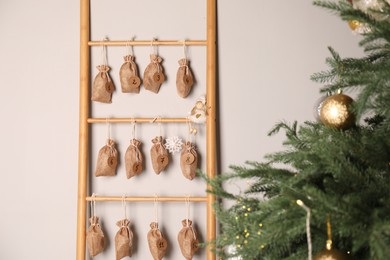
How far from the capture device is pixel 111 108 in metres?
2.40

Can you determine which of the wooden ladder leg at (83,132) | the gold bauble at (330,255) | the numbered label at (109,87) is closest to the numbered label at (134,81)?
the numbered label at (109,87)

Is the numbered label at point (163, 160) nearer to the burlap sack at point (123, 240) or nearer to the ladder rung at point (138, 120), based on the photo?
the ladder rung at point (138, 120)

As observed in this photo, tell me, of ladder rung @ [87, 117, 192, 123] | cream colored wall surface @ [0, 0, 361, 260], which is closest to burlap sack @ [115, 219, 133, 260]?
cream colored wall surface @ [0, 0, 361, 260]

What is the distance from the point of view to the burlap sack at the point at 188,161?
90.4 inches

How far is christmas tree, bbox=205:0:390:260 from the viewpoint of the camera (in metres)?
0.87

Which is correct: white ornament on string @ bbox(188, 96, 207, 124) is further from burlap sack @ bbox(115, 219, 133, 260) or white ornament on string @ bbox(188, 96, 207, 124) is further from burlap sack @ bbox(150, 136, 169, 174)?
burlap sack @ bbox(115, 219, 133, 260)

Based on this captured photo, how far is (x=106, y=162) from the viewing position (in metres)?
2.30

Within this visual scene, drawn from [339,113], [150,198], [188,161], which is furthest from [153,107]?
[339,113]

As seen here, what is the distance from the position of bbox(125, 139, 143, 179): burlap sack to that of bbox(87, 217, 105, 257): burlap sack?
28 centimetres

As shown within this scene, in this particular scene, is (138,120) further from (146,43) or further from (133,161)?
(146,43)

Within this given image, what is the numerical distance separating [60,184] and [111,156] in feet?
1.00

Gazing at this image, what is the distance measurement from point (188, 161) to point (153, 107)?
31 centimetres

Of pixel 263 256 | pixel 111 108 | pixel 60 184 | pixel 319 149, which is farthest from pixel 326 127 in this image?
pixel 60 184

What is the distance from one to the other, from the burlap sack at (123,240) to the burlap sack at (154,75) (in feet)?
2.05
